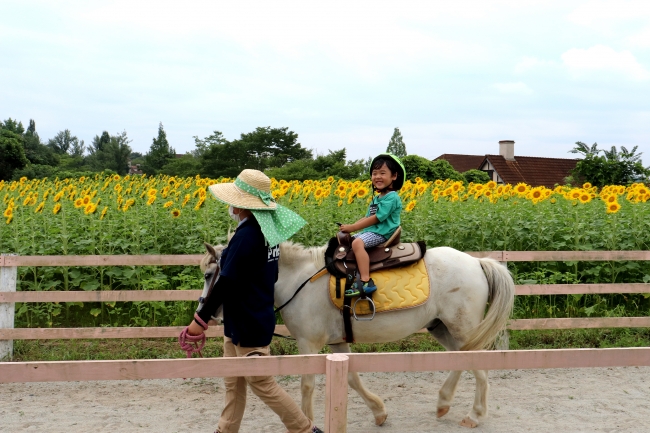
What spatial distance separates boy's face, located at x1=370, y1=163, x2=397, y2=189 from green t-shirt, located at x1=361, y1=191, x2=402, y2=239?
0.28 ft

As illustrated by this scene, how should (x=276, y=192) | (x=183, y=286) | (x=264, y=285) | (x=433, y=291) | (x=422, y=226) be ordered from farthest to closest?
(x=276, y=192), (x=422, y=226), (x=183, y=286), (x=433, y=291), (x=264, y=285)

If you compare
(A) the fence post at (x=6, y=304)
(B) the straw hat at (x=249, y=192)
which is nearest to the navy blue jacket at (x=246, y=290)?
(B) the straw hat at (x=249, y=192)

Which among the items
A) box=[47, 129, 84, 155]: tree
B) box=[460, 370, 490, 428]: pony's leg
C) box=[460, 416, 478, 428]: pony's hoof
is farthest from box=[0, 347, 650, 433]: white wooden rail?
box=[47, 129, 84, 155]: tree

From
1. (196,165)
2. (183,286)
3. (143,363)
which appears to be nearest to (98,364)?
(143,363)

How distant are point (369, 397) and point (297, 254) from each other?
1.30 metres

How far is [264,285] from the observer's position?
3535 mm

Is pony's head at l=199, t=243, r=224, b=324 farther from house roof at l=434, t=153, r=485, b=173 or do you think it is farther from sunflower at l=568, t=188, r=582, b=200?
house roof at l=434, t=153, r=485, b=173

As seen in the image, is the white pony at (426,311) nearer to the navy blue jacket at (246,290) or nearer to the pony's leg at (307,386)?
the pony's leg at (307,386)

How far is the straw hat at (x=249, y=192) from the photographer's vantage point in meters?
3.53

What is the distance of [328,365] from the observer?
2.86 m

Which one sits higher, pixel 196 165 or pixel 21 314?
pixel 196 165

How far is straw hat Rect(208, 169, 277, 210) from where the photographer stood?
3525 mm

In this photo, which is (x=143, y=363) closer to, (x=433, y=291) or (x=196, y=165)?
(x=433, y=291)

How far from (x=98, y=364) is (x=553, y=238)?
7.36m
